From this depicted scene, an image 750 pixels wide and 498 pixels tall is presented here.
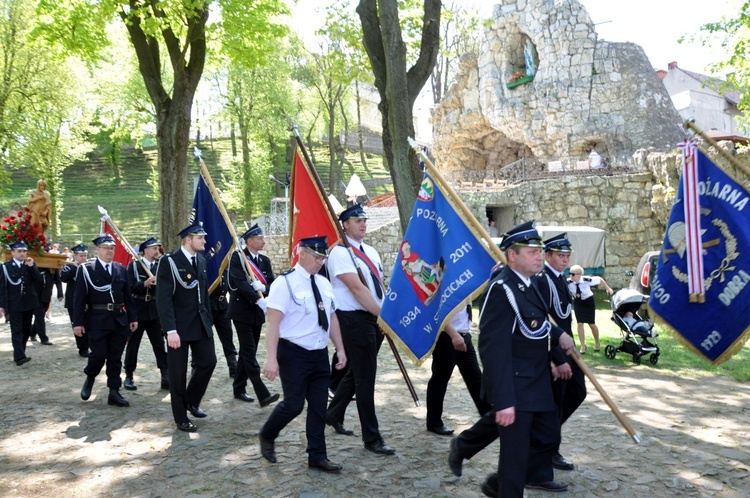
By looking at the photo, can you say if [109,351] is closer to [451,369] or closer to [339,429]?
[339,429]

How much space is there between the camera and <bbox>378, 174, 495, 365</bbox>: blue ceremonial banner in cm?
Result: 570

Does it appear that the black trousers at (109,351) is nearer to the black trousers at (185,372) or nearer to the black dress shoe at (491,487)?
the black trousers at (185,372)

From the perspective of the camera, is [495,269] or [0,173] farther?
[0,173]

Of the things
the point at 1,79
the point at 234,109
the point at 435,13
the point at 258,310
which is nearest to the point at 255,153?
the point at 234,109

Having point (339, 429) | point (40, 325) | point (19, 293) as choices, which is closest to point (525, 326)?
point (339, 429)

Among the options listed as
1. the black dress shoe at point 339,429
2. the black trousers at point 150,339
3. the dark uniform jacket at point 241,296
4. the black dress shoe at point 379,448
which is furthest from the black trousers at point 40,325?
the black dress shoe at point 379,448

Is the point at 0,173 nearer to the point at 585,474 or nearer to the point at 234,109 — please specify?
the point at 234,109

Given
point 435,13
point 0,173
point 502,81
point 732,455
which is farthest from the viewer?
point 502,81

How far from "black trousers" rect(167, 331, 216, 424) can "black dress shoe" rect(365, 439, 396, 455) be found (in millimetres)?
1974

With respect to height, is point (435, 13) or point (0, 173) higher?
point (435, 13)

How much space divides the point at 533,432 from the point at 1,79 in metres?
33.5

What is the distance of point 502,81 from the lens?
40.2m

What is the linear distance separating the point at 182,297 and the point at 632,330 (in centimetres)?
785

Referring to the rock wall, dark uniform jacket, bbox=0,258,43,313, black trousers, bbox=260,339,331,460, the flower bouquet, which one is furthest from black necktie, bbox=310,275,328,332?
the rock wall
